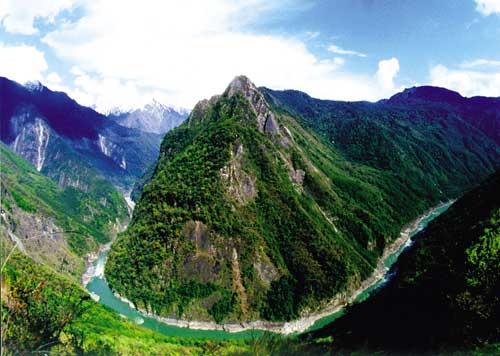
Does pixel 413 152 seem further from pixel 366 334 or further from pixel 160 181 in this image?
pixel 366 334

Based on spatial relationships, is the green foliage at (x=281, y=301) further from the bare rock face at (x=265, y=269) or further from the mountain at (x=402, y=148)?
the mountain at (x=402, y=148)

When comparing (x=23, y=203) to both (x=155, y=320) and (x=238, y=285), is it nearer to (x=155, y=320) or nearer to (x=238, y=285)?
(x=155, y=320)

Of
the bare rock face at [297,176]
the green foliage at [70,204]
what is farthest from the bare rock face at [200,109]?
the green foliage at [70,204]

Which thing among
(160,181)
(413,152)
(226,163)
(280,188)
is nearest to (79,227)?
(160,181)

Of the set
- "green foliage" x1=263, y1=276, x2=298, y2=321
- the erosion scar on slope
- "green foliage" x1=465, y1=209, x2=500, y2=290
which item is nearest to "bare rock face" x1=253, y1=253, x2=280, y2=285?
"green foliage" x1=263, y1=276, x2=298, y2=321

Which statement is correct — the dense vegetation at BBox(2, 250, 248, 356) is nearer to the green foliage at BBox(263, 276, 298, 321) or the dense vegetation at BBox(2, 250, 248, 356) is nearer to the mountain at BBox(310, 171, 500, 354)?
the mountain at BBox(310, 171, 500, 354)

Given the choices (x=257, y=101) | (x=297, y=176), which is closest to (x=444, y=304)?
(x=297, y=176)
